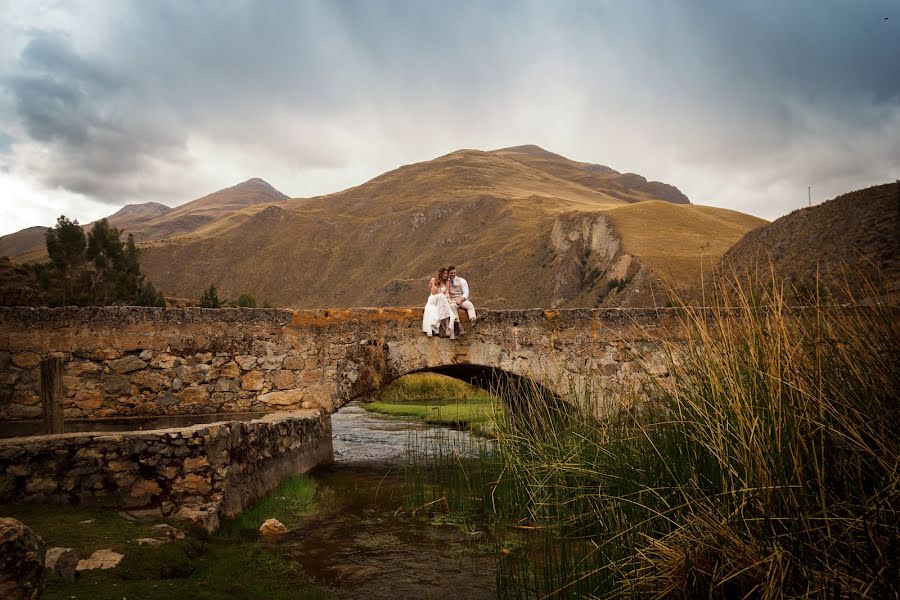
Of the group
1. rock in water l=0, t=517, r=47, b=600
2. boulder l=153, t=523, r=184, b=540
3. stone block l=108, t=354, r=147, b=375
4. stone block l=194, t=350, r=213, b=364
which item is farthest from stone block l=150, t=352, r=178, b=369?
rock in water l=0, t=517, r=47, b=600

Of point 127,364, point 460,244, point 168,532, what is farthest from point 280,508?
point 460,244

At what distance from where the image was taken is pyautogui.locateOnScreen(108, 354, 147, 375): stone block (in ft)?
29.8

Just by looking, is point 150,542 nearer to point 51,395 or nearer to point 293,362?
point 51,395

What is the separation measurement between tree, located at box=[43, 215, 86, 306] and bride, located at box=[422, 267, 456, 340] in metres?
25.6

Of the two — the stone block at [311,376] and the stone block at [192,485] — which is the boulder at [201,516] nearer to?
the stone block at [192,485]

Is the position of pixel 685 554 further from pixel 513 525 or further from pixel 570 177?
pixel 570 177

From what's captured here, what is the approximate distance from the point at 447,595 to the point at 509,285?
173ft

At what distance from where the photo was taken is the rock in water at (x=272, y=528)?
19.3 ft

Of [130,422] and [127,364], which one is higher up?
[127,364]

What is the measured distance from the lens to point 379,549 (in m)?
5.59

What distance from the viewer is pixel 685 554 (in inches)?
119

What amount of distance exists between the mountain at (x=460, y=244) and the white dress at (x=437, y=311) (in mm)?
24458

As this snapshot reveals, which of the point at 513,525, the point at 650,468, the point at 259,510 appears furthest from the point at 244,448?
the point at 650,468

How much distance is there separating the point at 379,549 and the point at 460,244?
2691 inches
